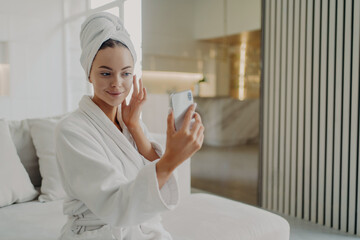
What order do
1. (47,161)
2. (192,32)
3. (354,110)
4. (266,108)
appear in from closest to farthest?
(47,161) → (354,110) → (266,108) → (192,32)

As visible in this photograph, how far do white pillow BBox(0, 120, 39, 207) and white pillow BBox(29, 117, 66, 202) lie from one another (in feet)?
0.24

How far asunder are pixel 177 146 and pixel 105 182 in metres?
0.20

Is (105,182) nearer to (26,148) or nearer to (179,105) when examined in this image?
Answer: (179,105)

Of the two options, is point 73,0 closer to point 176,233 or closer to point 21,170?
point 21,170

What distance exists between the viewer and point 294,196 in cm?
292

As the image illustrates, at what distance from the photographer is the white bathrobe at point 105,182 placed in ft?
2.65

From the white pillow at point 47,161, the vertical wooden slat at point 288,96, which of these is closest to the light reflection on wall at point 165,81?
the vertical wooden slat at point 288,96

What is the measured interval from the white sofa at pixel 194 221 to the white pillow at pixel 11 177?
0.14 ft

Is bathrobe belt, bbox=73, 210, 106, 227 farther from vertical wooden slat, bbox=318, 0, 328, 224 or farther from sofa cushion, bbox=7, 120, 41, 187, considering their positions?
vertical wooden slat, bbox=318, 0, 328, 224

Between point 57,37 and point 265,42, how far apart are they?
13.8 feet

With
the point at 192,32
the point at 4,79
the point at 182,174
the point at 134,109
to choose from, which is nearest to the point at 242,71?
the point at 192,32

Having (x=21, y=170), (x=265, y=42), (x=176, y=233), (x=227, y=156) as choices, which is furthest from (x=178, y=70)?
(x=176, y=233)

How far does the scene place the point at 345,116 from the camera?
250cm

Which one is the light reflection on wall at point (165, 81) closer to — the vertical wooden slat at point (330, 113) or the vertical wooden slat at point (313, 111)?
the vertical wooden slat at point (313, 111)
